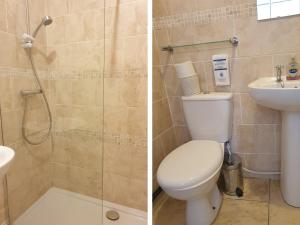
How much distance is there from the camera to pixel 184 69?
0.98 m

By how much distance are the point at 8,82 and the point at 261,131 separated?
118 centimetres

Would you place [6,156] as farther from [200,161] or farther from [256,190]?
[256,190]

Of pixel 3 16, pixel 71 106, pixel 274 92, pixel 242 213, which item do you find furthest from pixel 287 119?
pixel 3 16

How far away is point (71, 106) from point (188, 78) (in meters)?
0.67

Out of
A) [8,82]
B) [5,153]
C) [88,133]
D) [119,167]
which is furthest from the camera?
[119,167]

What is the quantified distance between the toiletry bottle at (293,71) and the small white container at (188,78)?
378mm

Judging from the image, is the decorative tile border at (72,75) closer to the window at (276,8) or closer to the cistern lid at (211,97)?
the cistern lid at (211,97)

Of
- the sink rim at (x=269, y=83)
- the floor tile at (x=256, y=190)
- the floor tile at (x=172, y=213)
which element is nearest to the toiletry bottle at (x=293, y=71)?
the sink rim at (x=269, y=83)

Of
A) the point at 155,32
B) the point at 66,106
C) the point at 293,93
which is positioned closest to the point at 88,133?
the point at 66,106

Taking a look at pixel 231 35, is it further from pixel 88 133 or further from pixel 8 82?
pixel 8 82

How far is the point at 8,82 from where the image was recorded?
1127mm

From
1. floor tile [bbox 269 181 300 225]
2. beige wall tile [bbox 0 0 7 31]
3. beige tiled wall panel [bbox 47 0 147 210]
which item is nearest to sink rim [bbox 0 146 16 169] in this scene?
beige tiled wall panel [bbox 47 0 147 210]

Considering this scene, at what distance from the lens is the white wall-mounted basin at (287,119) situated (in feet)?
3.26

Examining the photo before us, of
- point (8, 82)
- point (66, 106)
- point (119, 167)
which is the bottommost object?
point (119, 167)
